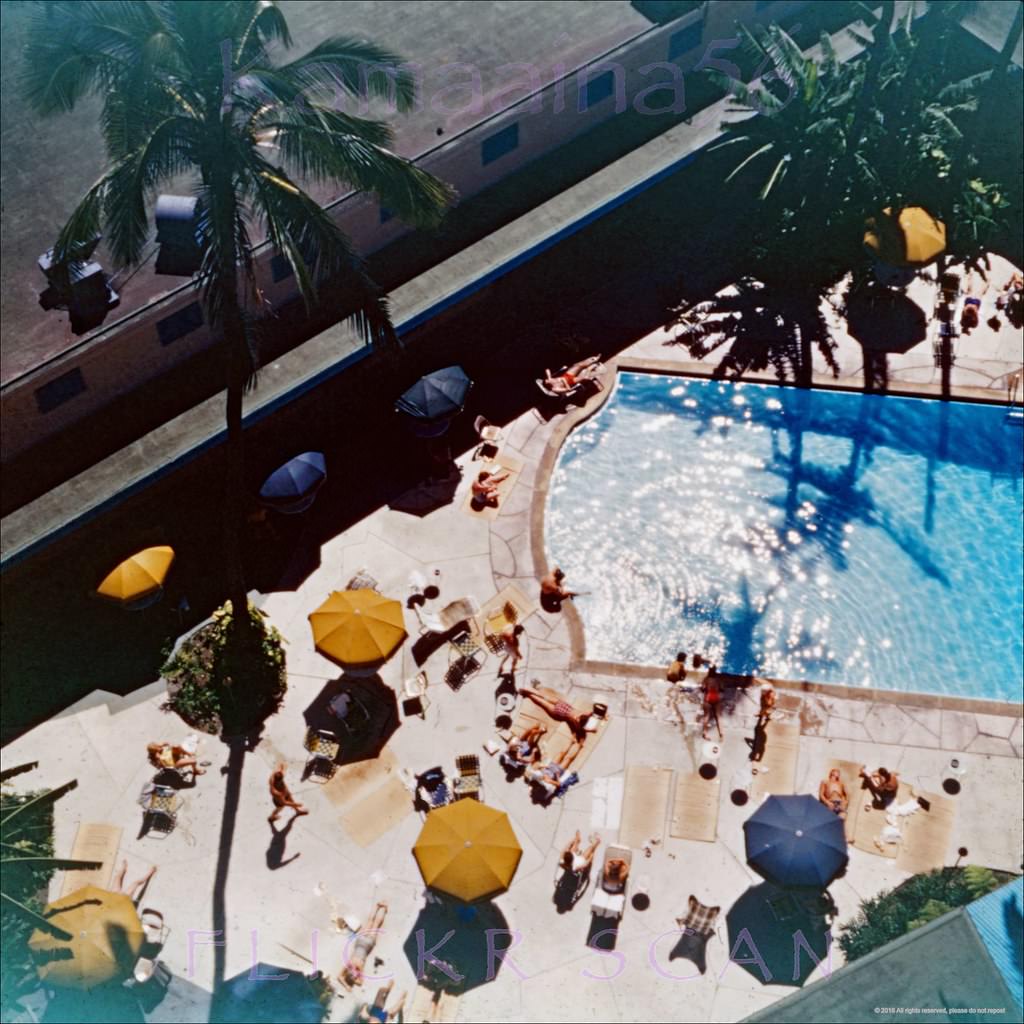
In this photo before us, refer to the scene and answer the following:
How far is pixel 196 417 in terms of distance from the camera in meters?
28.3

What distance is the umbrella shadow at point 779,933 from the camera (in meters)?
24.1

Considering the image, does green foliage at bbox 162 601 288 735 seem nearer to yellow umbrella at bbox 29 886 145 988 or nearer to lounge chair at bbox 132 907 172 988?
lounge chair at bbox 132 907 172 988

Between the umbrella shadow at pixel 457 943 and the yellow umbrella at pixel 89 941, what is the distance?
5974 millimetres

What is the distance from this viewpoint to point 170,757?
85.8 feet

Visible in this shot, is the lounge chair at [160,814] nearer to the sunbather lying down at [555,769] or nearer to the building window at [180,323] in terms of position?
the sunbather lying down at [555,769]

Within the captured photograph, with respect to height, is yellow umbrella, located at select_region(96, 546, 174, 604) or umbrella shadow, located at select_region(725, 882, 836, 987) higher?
yellow umbrella, located at select_region(96, 546, 174, 604)

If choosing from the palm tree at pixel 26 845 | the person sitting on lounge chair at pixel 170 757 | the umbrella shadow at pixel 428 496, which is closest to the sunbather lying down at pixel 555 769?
the umbrella shadow at pixel 428 496

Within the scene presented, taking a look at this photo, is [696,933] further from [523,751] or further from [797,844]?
[523,751]

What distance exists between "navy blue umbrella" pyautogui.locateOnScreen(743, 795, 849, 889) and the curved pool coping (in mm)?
4198

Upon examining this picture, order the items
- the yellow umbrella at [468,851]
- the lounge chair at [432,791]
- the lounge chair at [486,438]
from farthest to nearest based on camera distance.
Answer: the lounge chair at [486,438], the lounge chair at [432,791], the yellow umbrella at [468,851]

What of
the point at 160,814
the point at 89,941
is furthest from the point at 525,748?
the point at 89,941

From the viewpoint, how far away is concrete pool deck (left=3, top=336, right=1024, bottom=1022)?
24.1 meters

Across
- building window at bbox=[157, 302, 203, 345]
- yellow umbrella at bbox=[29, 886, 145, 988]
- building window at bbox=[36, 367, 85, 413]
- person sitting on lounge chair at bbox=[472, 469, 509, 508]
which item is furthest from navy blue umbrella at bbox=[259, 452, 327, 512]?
yellow umbrella at bbox=[29, 886, 145, 988]

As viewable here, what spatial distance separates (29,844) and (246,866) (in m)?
4.73
